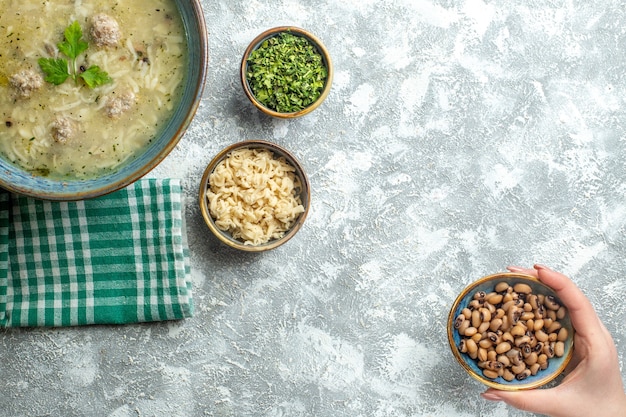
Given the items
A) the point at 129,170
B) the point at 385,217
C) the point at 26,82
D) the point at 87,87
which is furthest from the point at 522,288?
the point at 26,82

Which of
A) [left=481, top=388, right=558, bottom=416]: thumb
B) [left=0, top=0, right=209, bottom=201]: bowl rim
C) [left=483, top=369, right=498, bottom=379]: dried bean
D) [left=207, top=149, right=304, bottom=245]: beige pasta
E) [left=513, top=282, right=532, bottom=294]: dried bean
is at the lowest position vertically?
[left=481, top=388, right=558, bottom=416]: thumb

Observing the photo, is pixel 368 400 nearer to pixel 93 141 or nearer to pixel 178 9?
pixel 93 141

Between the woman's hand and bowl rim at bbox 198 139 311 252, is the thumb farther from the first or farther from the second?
bowl rim at bbox 198 139 311 252

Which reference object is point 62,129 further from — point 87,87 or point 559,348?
point 559,348

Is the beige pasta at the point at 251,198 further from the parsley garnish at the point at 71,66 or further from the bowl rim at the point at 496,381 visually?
the bowl rim at the point at 496,381

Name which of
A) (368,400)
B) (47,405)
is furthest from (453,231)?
(47,405)

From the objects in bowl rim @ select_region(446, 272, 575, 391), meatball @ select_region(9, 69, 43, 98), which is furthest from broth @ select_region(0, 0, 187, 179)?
bowl rim @ select_region(446, 272, 575, 391)
